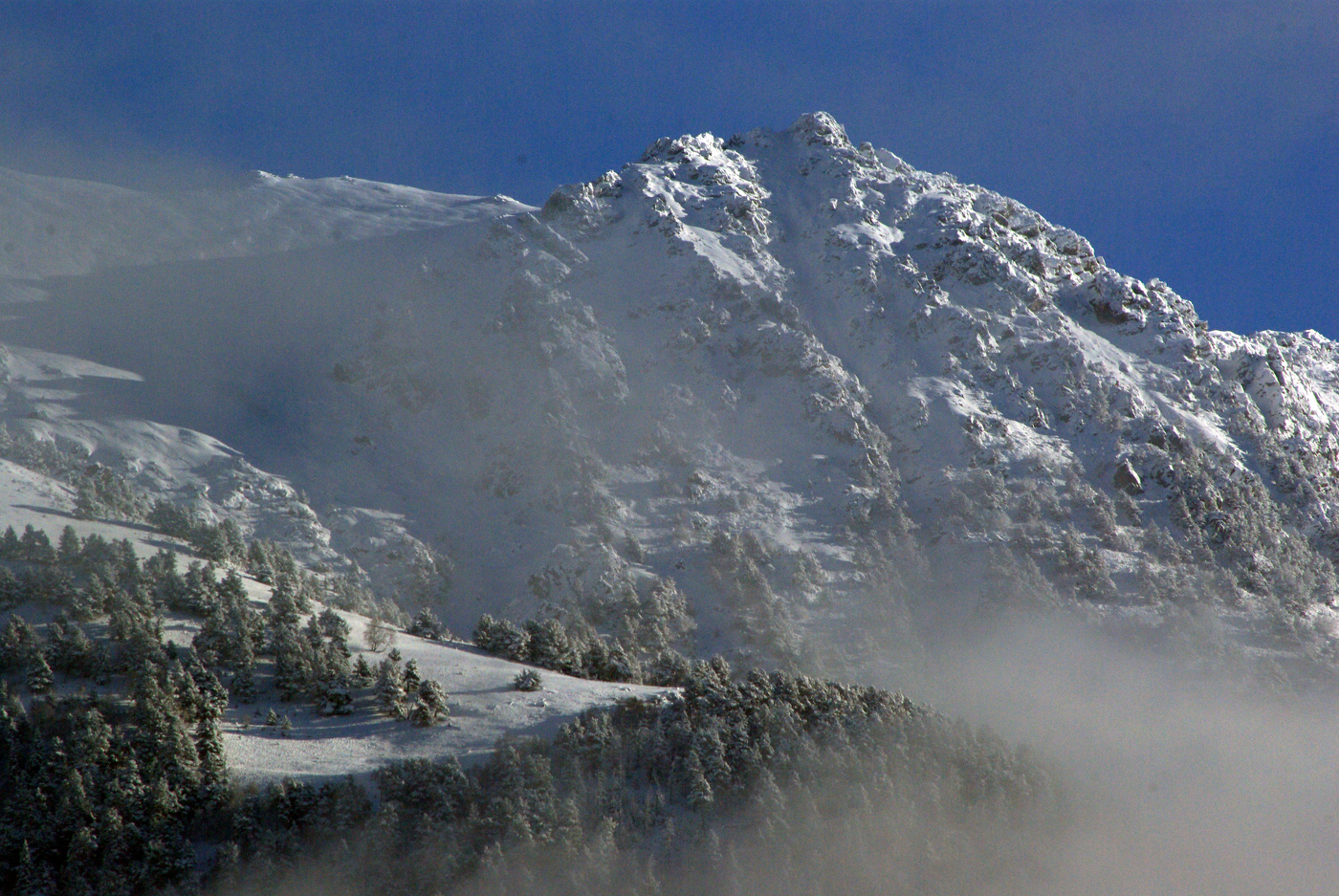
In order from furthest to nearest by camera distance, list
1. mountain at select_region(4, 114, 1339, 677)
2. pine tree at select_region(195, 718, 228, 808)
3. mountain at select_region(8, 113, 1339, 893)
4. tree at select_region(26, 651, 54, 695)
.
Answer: mountain at select_region(4, 114, 1339, 677) → tree at select_region(26, 651, 54, 695) → mountain at select_region(8, 113, 1339, 893) → pine tree at select_region(195, 718, 228, 808)

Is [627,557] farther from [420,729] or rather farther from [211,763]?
[211,763]

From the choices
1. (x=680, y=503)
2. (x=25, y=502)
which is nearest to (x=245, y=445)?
(x=25, y=502)

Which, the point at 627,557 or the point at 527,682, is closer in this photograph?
the point at 527,682

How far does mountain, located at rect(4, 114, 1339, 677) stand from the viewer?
412 ft

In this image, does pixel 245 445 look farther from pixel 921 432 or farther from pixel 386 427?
pixel 921 432

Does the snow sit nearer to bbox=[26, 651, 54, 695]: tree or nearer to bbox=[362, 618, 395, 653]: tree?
bbox=[362, 618, 395, 653]: tree

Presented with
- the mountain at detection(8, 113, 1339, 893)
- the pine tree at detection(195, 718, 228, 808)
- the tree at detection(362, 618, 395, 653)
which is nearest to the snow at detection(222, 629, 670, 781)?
the mountain at detection(8, 113, 1339, 893)

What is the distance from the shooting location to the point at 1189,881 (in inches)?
3002

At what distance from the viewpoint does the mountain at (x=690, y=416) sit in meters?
126

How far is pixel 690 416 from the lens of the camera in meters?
157

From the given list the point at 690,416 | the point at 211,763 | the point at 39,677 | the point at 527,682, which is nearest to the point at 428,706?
the point at 527,682

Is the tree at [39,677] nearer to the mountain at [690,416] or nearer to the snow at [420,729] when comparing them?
the snow at [420,729]

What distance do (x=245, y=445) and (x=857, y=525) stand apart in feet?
281

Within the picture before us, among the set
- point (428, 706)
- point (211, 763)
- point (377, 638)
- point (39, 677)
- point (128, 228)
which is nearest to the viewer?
point (211, 763)
